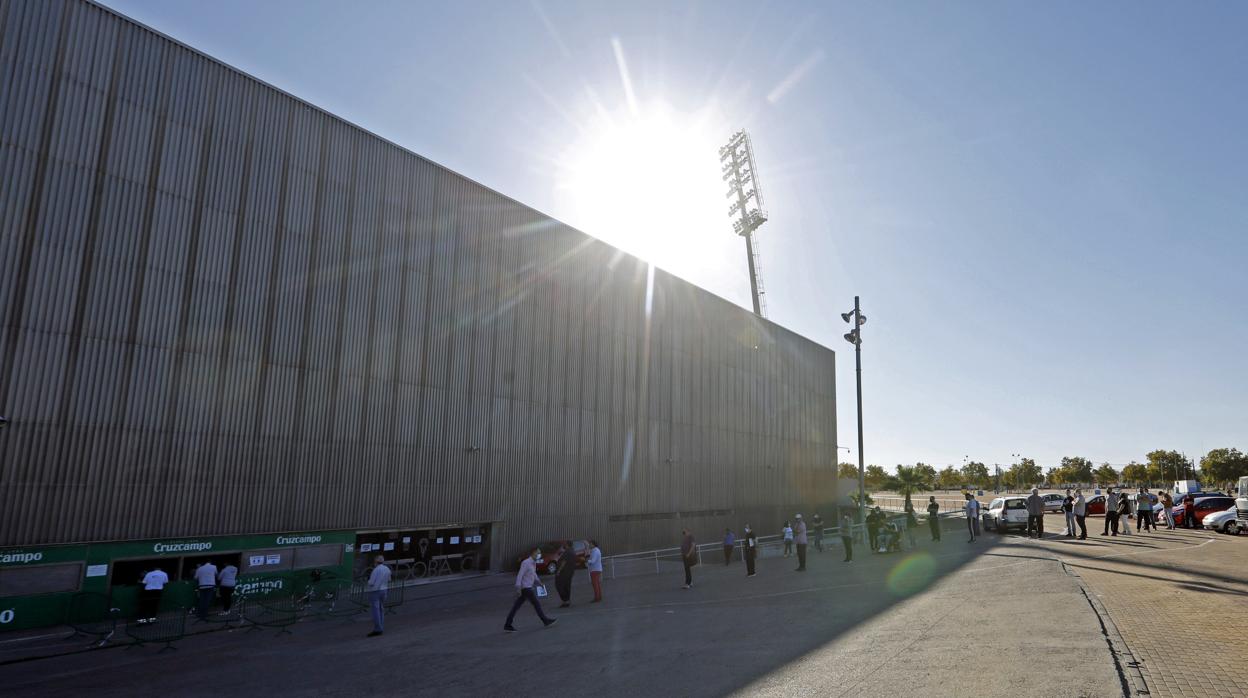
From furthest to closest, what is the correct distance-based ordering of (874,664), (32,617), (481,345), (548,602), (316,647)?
(481,345) < (548,602) < (32,617) < (316,647) < (874,664)

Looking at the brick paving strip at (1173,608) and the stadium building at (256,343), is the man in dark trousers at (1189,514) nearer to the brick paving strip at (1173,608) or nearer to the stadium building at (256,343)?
the brick paving strip at (1173,608)

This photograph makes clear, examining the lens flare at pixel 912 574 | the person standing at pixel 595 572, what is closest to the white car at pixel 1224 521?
the lens flare at pixel 912 574

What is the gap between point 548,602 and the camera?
17.7 m

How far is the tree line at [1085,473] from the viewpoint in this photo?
95.6 m

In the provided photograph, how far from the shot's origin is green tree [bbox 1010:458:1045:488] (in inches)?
5418

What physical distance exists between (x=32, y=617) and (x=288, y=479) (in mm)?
6335

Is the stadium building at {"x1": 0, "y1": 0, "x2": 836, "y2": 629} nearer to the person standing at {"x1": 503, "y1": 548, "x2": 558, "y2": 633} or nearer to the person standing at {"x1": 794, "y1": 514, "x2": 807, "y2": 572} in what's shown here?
the person standing at {"x1": 503, "y1": 548, "x2": 558, "y2": 633}

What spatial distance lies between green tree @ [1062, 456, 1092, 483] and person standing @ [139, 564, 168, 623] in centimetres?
14770

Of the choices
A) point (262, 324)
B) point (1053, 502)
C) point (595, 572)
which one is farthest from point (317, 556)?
point (1053, 502)

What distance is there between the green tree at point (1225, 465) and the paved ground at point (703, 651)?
107 meters

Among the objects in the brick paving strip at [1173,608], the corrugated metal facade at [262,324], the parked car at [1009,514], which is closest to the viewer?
the brick paving strip at [1173,608]

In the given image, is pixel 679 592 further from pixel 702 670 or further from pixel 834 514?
pixel 834 514

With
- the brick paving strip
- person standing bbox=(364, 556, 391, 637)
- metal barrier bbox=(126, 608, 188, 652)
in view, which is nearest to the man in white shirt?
person standing bbox=(364, 556, 391, 637)

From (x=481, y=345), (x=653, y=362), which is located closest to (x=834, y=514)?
(x=653, y=362)
